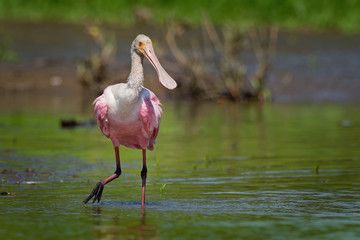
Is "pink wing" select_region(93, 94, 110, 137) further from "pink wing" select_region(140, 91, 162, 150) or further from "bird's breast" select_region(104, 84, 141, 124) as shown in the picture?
"pink wing" select_region(140, 91, 162, 150)

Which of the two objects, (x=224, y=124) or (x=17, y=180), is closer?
(x=17, y=180)

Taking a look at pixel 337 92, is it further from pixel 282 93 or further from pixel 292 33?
pixel 292 33

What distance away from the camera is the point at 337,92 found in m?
18.8

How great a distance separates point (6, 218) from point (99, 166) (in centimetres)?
314

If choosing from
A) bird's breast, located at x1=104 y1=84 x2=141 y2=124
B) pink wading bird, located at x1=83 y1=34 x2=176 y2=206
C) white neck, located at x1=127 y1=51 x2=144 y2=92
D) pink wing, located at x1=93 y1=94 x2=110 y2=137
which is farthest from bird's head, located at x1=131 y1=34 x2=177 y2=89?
pink wing, located at x1=93 y1=94 x2=110 y2=137

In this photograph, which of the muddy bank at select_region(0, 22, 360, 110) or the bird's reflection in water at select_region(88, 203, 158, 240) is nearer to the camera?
the bird's reflection in water at select_region(88, 203, 158, 240)

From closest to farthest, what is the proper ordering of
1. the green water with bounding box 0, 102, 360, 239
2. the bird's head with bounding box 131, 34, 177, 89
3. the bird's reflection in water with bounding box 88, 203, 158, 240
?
the bird's reflection in water with bounding box 88, 203, 158, 240
the green water with bounding box 0, 102, 360, 239
the bird's head with bounding box 131, 34, 177, 89

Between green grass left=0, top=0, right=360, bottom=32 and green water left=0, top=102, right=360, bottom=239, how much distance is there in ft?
34.9

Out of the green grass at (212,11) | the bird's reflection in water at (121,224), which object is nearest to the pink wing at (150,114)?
the bird's reflection in water at (121,224)

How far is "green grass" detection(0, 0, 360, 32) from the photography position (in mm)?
25094

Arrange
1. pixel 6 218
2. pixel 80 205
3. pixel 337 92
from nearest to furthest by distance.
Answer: pixel 6 218
pixel 80 205
pixel 337 92

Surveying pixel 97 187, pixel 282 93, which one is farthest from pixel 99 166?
pixel 282 93

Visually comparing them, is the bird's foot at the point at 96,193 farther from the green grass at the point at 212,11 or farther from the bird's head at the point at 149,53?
the green grass at the point at 212,11

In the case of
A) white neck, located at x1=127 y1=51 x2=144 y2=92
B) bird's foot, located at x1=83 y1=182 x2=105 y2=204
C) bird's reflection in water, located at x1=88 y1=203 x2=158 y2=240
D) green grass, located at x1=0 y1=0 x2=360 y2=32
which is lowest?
bird's reflection in water, located at x1=88 y1=203 x2=158 y2=240
